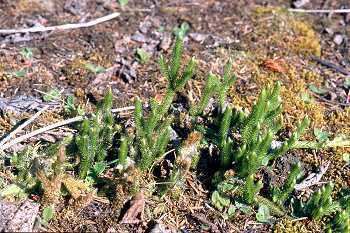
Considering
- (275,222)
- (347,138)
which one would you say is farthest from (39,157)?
(347,138)

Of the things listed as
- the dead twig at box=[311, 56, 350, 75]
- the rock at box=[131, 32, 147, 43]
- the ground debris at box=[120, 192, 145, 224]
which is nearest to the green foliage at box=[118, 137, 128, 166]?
the ground debris at box=[120, 192, 145, 224]

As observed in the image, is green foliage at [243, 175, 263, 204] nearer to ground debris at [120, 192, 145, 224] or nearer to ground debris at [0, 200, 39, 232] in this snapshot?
ground debris at [120, 192, 145, 224]

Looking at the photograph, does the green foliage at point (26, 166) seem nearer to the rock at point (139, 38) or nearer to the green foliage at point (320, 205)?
the rock at point (139, 38)

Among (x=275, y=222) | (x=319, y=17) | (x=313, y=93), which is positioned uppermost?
(x=319, y=17)

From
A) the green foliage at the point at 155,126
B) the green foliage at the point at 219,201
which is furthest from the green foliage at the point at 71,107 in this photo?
the green foliage at the point at 219,201

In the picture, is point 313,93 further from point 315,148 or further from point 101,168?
point 101,168

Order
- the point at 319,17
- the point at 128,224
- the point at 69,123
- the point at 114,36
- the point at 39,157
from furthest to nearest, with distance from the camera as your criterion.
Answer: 1. the point at 319,17
2. the point at 114,36
3. the point at 69,123
4. the point at 39,157
5. the point at 128,224

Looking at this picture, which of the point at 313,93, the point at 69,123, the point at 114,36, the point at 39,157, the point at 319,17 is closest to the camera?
the point at 39,157

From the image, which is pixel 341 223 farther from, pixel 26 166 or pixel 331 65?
pixel 26 166
